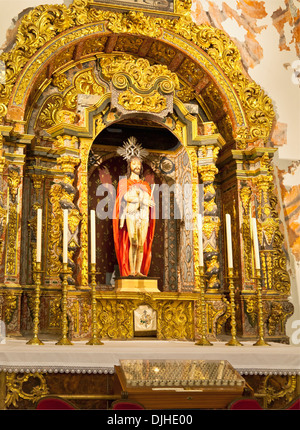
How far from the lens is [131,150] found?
819 centimetres

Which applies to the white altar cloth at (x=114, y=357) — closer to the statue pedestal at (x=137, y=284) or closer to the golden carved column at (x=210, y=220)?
the statue pedestal at (x=137, y=284)

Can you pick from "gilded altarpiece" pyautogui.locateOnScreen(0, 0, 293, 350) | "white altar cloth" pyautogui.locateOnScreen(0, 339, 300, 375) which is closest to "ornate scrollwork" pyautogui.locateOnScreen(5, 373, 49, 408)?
"white altar cloth" pyautogui.locateOnScreen(0, 339, 300, 375)

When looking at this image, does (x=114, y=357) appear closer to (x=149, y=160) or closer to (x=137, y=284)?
(x=137, y=284)

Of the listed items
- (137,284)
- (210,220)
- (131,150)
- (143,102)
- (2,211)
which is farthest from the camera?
(131,150)

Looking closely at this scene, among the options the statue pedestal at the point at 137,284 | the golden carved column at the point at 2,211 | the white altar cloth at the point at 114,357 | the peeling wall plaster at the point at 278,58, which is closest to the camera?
the white altar cloth at the point at 114,357

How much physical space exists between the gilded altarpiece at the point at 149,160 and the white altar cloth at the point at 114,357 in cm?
158

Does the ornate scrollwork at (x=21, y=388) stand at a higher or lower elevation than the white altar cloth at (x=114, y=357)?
lower

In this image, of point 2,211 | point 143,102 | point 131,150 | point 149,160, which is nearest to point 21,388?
point 2,211

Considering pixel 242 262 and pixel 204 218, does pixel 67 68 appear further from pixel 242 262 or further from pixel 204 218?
pixel 242 262

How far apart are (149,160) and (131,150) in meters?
0.50

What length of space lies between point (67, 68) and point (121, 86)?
1096mm

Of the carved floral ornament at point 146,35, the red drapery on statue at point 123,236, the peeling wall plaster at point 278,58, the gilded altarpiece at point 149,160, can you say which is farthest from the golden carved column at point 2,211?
the peeling wall plaster at point 278,58

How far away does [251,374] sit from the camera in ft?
17.6

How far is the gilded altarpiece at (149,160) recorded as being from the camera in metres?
7.11
